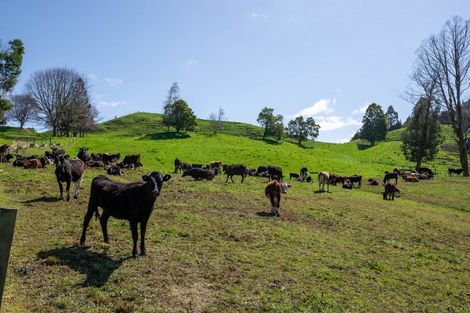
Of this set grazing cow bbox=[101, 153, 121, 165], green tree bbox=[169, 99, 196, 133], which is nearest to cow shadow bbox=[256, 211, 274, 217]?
grazing cow bbox=[101, 153, 121, 165]

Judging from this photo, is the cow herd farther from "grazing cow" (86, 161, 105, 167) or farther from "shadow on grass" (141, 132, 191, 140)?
"shadow on grass" (141, 132, 191, 140)

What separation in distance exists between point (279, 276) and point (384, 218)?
14.0 m

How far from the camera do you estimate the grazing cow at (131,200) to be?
36.5 ft

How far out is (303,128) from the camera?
106188mm

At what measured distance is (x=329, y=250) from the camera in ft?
47.6

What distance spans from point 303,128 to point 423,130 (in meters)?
46.2

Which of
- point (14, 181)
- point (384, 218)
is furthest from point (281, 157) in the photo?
point (14, 181)

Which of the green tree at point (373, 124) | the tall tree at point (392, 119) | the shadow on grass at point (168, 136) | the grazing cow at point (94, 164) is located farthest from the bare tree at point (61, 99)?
the tall tree at point (392, 119)

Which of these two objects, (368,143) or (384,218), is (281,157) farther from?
(368,143)

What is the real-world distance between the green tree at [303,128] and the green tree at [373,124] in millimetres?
16102

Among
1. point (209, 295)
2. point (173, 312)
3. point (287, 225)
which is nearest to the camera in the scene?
point (173, 312)

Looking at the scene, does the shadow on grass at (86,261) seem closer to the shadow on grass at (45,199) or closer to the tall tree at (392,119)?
the shadow on grass at (45,199)

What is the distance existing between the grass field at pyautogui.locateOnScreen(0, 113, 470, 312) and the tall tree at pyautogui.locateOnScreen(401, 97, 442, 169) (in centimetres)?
3848

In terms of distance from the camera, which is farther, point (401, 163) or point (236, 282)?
point (401, 163)
